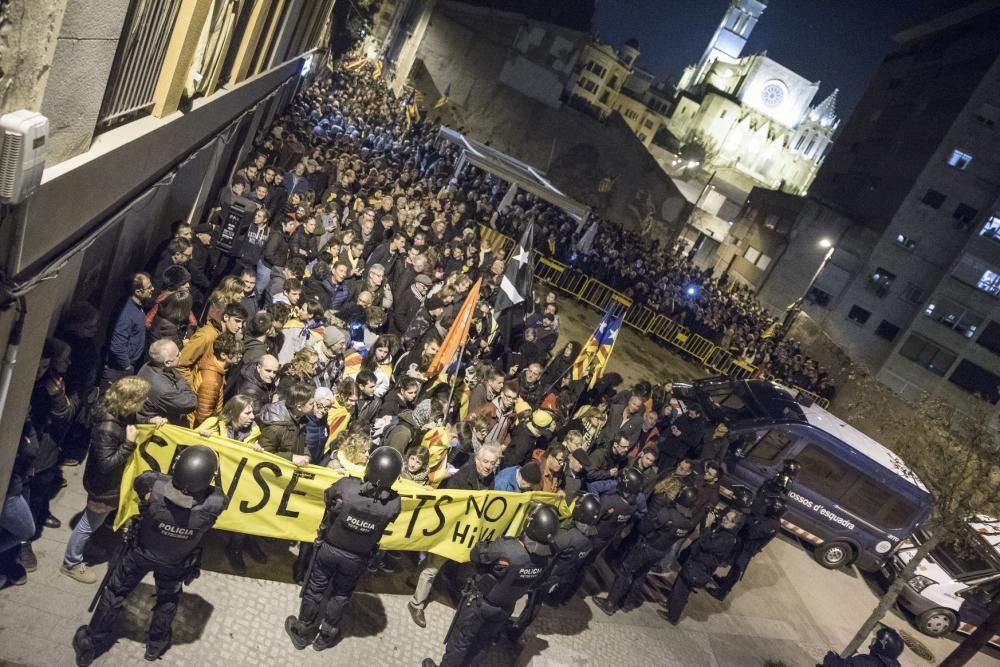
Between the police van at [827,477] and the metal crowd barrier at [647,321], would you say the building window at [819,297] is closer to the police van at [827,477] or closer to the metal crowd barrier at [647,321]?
the metal crowd barrier at [647,321]

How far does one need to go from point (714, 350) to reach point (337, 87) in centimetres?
2545

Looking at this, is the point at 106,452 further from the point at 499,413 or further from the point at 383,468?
the point at 499,413

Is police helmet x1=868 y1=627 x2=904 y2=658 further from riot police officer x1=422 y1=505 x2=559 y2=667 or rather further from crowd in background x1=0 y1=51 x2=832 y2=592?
riot police officer x1=422 y1=505 x2=559 y2=667

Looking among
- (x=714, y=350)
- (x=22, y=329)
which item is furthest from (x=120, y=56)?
(x=714, y=350)

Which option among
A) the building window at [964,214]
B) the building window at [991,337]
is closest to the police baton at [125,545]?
the building window at [991,337]

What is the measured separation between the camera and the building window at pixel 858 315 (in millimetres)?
35406

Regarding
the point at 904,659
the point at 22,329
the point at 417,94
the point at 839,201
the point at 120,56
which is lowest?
the point at 904,659

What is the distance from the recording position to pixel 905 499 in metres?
10.6

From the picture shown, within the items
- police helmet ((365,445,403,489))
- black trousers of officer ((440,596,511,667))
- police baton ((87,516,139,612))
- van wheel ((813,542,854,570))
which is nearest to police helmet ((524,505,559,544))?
black trousers of officer ((440,596,511,667))

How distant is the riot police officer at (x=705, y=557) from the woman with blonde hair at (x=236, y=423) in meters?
5.43

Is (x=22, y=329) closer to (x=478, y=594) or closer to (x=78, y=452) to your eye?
(x=78, y=452)

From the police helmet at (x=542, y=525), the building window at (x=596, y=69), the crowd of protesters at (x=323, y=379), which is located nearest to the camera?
the crowd of protesters at (x=323, y=379)

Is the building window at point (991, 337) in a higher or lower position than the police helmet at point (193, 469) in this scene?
higher

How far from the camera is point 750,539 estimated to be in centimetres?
827
